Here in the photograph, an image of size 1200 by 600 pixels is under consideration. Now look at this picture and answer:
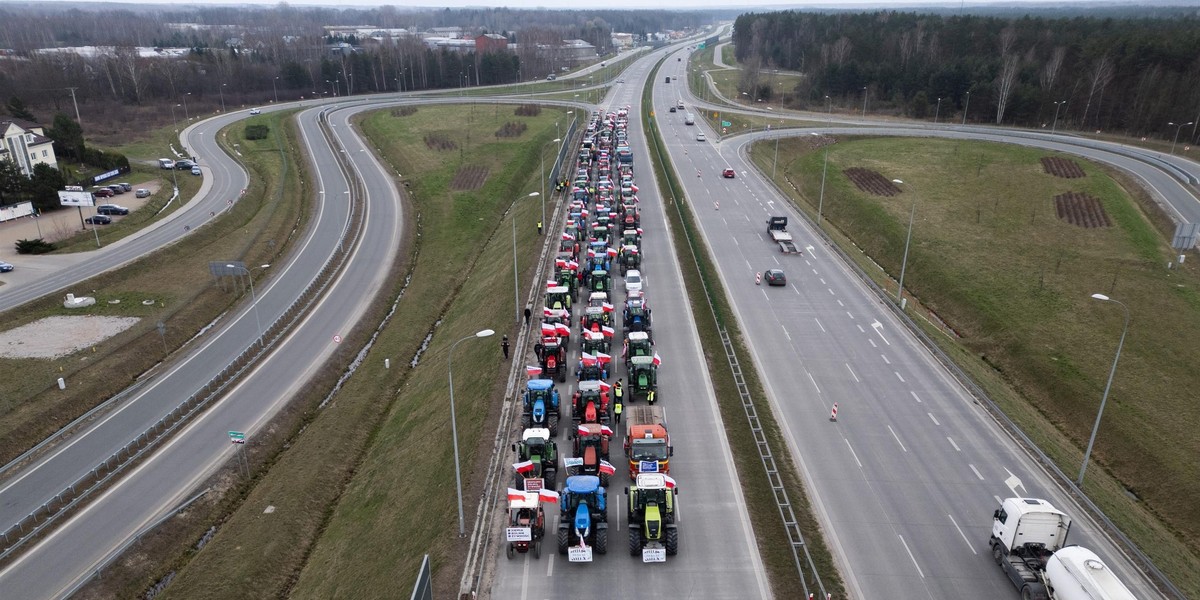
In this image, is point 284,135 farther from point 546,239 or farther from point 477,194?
point 546,239

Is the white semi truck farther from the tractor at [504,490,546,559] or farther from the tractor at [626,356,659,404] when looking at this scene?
the tractor at [504,490,546,559]

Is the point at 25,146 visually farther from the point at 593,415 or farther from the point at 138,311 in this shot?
the point at 593,415

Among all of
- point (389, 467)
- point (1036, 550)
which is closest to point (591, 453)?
point (389, 467)

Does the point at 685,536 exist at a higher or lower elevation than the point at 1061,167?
lower

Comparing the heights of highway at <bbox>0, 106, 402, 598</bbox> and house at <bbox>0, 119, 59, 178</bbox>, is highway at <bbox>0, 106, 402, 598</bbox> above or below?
A: below

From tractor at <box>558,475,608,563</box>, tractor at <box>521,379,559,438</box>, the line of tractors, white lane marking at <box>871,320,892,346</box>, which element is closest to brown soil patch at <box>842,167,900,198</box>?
the line of tractors

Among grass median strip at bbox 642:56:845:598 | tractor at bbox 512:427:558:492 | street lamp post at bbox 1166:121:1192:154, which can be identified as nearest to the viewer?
grass median strip at bbox 642:56:845:598

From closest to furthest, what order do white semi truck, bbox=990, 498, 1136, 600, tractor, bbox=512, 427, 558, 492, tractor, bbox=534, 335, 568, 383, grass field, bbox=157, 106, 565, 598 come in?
white semi truck, bbox=990, 498, 1136, 600 → grass field, bbox=157, 106, 565, 598 → tractor, bbox=512, 427, 558, 492 → tractor, bbox=534, 335, 568, 383
